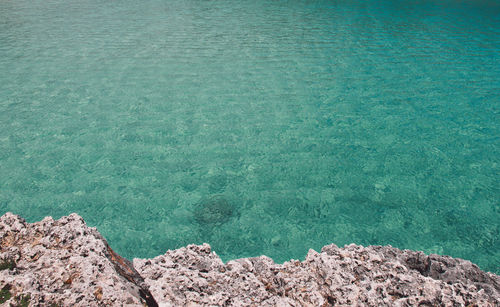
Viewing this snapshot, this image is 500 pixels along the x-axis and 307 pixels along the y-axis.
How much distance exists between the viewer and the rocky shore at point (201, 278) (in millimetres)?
2521

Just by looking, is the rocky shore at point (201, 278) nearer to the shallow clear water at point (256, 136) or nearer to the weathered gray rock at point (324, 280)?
the weathered gray rock at point (324, 280)

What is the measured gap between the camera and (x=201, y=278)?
3082 mm

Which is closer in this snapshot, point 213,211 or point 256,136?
point 213,211

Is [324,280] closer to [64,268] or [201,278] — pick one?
[201,278]

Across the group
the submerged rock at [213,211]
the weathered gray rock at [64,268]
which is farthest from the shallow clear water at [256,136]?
the weathered gray rock at [64,268]

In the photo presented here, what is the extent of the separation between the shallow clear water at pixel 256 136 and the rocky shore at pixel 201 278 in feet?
7.66

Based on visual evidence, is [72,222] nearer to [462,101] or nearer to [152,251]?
[152,251]

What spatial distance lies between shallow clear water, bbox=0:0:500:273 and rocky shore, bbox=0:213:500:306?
2.33 m

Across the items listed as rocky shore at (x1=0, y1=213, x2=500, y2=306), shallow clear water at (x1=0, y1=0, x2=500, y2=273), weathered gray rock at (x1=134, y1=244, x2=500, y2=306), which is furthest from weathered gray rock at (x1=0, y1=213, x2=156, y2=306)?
shallow clear water at (x1=0, y1=0, x2=500, y2=273)

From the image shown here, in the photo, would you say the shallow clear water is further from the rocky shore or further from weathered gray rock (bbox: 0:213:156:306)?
weathered gray rock (bbox: 0:213:156:306)

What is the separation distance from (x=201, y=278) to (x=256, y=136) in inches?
220

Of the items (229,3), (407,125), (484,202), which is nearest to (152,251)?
(484,202)

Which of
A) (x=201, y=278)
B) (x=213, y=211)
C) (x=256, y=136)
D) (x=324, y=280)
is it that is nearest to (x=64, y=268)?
(x=201, y=278)

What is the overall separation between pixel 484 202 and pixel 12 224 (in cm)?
734
